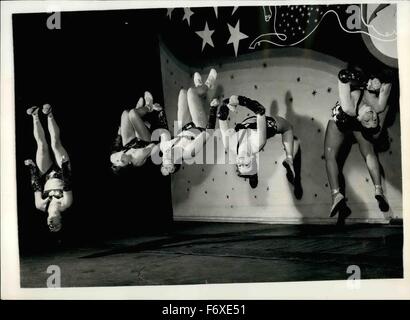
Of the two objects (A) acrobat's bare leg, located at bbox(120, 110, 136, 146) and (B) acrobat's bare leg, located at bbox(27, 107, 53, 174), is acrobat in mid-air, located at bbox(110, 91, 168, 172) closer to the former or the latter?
(A) acrobat's bare leg, located at bbox(120, 110, 136, 146)

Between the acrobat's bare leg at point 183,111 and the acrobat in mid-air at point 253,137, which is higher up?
the acrobat's bare leg at point 183,111

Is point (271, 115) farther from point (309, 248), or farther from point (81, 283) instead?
point (81, 283)

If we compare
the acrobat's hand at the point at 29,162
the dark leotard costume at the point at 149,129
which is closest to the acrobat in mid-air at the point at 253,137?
the dark leotard costume at the point at 149,129

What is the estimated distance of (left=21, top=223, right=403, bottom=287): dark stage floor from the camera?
1991 millimetres

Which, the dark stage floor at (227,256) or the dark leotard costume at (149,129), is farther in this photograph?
the dark leotard costume at (149,129)

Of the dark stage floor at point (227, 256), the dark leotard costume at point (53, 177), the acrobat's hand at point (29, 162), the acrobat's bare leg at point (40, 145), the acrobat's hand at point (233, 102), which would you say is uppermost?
the acrobat's hand at point (233, 102)

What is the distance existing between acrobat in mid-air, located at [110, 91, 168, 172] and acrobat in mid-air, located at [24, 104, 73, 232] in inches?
8.5

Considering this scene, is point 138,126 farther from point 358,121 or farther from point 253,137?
point 358,121

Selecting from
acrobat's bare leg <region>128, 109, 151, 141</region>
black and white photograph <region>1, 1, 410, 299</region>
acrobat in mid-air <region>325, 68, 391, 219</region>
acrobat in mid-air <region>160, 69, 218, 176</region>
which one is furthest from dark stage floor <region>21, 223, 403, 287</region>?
acrobat's bare leg <region>128, 109, 151, 141</region>

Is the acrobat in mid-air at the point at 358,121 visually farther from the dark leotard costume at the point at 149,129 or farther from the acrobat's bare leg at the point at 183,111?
the dark leotard costume at the point at 149,129

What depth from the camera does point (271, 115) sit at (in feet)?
6.73

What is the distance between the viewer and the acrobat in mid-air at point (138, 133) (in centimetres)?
209
